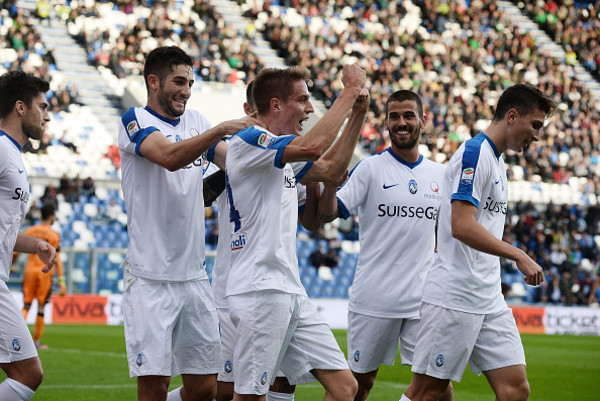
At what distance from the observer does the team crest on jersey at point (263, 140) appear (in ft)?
16.5

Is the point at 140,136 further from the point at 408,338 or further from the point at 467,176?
the point at 408,338

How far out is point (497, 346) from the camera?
5.74 metres

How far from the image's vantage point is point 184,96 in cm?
575

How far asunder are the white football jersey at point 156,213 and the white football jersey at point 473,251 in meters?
1.60

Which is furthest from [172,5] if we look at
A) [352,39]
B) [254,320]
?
[254,320]

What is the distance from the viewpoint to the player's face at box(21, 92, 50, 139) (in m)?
6.23

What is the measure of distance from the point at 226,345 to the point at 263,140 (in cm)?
163

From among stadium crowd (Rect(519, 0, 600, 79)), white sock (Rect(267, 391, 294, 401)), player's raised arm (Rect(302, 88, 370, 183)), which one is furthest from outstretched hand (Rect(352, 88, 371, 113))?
stadium crowd (Rect(519, 0, 600, 79))

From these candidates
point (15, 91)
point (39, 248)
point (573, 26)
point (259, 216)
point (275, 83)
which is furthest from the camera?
point (573, 26)

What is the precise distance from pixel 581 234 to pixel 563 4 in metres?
15.6

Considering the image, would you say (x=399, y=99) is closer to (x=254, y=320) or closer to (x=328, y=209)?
(x=328, y=209)

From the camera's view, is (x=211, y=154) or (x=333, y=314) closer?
(x=211, y=154)

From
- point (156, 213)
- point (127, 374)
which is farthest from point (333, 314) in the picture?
point (156, 213)

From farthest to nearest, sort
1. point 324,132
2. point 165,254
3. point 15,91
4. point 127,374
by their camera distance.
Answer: point 127,374 → point 15,91 → point 165,254 → point 324,132
